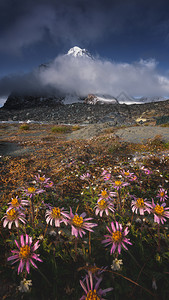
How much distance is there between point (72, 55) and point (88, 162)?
7781 inches

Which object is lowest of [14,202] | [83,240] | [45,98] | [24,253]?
[83,240]

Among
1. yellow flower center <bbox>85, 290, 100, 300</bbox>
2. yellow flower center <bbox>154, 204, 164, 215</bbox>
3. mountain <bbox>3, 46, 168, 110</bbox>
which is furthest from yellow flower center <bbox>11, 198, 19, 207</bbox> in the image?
Answer: mountain <bbox>3, 46, 168, 110</bbox>

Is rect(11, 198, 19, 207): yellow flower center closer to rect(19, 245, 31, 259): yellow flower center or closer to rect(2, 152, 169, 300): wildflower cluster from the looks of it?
rect(2, 152, 169, 300): wildflower cluster

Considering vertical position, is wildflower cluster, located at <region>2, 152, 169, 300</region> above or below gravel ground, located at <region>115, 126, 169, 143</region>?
below

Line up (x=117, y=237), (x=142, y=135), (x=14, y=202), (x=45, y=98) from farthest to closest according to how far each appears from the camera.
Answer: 1. (x=45, y=98)
2. (x=142, y=135)
3. (x=14, y=202)
4. (x=117, y=237)

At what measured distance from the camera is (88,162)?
520 centimetres

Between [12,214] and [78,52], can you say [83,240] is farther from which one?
[78,52]

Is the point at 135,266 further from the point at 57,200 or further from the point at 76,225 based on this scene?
the point at 57,200

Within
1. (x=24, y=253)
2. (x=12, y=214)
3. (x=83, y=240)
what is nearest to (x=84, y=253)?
(x=83, y=240)

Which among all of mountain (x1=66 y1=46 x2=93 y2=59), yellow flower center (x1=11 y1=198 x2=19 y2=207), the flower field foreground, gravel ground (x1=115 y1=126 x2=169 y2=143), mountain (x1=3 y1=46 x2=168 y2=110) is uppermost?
mountain (x1=66 y1=46 x2=93 y2=59)

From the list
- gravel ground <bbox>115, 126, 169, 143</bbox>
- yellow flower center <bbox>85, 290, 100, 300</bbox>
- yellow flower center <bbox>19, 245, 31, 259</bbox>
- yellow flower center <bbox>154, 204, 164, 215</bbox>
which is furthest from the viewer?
gravel ground <bbox>115, 126, 169, 143</bbox>

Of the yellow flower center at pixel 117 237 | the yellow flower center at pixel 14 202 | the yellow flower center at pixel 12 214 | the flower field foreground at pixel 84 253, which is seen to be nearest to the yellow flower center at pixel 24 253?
the flower field foreground at pixel 84 253

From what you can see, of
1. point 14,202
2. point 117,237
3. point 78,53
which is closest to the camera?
point 117,237

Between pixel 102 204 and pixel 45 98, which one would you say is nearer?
pixel 102 204
